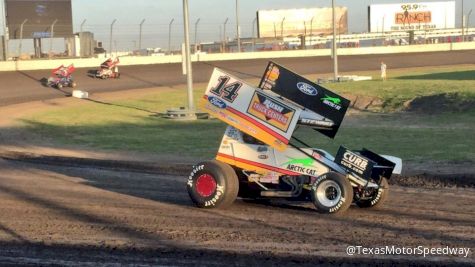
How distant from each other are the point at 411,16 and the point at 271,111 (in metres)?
90.5

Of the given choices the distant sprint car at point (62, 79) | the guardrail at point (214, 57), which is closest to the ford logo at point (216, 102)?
the distant sprint car at point (62, 79)

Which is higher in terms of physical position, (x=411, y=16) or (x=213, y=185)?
(x=411, y=16)

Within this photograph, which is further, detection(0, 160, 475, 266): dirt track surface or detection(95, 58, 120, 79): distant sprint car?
detection(95, 58, 120, 79): distant sprint car

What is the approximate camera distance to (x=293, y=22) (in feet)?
314

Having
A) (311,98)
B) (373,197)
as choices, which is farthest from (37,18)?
(373,197)

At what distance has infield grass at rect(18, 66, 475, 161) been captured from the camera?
18.9m

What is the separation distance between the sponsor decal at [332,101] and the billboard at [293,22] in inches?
3255

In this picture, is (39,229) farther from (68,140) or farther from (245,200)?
(68,140)

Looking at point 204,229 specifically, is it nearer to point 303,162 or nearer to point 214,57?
point 303,162

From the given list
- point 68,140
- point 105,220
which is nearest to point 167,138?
point 68,140

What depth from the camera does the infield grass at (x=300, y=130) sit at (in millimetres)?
18859

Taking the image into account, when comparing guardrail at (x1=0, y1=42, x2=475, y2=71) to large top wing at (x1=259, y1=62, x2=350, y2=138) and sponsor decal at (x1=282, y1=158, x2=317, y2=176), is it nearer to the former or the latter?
large top wing at (x1=259, y1=62, x2=350, y2=138)

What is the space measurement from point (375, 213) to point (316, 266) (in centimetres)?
312

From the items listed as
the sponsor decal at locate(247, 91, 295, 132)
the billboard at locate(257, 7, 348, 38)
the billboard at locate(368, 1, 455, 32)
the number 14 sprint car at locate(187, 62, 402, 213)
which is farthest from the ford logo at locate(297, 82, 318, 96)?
the billboard at locate(368, 1, 455, 32)
